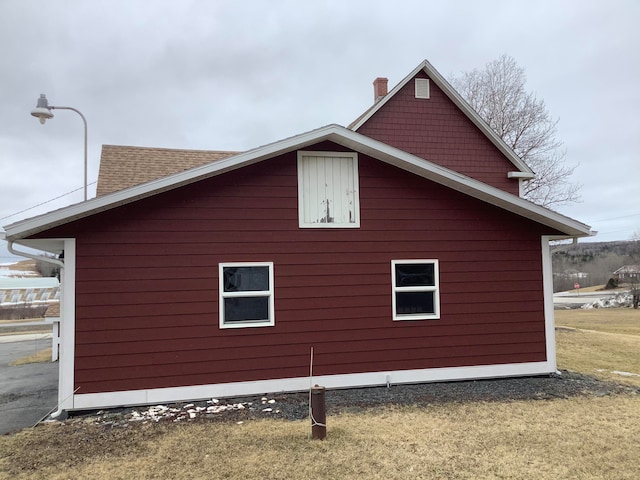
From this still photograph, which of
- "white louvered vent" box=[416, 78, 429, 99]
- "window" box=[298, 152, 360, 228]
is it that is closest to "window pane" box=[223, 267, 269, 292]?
"window" box=[298, 152, 360, 228]

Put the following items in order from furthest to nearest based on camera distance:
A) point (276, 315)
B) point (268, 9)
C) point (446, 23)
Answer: point (446, 23), point (268, 9), point (276, 315)

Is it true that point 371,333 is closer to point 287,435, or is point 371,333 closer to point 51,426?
point 287,435

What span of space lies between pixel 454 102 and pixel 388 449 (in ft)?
30.8

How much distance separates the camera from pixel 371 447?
185 inches

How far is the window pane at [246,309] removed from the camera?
6.93 m

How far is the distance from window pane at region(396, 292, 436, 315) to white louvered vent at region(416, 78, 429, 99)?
6039mm

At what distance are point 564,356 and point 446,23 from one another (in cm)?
1127

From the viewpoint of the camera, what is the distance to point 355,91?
70.3 feet

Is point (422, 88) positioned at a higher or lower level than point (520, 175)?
higher

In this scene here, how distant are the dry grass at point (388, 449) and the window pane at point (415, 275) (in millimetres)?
2224

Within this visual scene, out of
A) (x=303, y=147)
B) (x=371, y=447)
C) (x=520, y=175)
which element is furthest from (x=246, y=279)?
(x=520, y=175)

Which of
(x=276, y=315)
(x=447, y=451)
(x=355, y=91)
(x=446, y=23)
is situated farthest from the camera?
(x=355, y=91)

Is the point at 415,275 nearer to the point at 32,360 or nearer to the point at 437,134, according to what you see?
the point at 437,134

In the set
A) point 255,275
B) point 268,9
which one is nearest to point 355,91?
point 268,9
